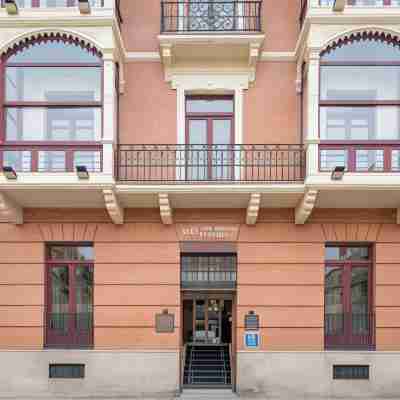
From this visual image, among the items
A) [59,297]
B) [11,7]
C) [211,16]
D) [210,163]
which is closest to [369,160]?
[210,163]

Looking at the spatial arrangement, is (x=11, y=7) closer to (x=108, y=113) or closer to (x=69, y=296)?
(x=108, y=113)

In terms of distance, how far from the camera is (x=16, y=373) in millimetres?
10602

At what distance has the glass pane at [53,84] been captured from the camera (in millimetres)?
10453

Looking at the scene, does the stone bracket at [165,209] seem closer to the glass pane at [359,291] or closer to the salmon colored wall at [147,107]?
the salmon colored wall at [147,107]

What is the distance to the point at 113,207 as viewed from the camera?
33.8 feet

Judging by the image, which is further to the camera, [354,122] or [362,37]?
[354,122]

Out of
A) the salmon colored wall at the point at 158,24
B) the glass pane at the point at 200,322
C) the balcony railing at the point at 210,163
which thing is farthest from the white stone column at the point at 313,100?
the glass pane at the point at 200,322

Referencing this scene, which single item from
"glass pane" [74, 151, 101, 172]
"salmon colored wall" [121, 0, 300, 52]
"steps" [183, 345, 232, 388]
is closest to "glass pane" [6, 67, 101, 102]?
"glass pane" [74, 151, 101, 172]

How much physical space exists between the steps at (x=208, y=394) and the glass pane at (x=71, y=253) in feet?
13.3

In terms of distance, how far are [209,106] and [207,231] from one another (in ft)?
10.5

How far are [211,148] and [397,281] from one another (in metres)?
5.56

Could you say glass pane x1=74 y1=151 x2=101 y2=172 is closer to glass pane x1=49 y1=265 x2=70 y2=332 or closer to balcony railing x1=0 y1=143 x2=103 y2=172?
balcony railing x1=0 y1=143 x2=103 y2=172

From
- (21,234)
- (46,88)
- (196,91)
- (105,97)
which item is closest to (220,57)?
(196,91)

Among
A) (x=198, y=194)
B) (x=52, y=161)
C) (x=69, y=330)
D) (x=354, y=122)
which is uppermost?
(x=354, y=122)
